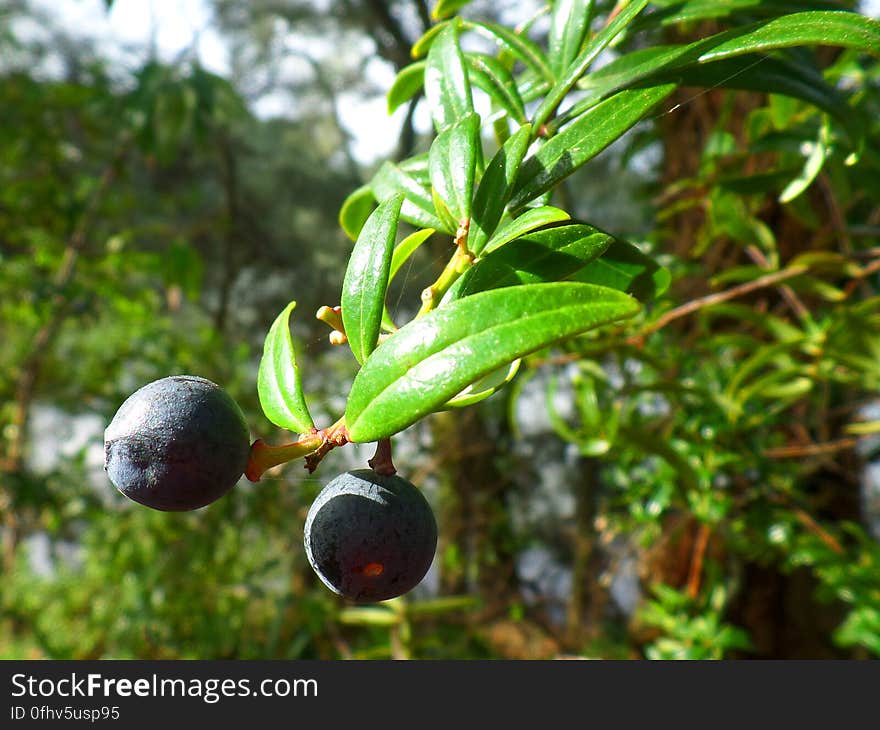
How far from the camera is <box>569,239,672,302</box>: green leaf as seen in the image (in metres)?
0.42

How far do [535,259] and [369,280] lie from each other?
81mm

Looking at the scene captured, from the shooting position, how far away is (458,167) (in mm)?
349

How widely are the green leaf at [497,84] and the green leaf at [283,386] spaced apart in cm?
20

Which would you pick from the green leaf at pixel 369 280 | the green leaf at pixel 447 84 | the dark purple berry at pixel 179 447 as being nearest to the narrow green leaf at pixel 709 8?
the green leaf at pixel 447 84

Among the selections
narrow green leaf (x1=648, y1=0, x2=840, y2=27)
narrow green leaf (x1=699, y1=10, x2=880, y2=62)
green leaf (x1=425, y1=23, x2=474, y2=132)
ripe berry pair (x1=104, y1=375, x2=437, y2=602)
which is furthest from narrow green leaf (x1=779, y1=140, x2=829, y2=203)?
ripe berry pair (x1=104, y1=375, x2=437, y2=602)

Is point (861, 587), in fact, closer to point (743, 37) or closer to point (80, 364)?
point (743, 37)

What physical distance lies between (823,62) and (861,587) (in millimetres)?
1106

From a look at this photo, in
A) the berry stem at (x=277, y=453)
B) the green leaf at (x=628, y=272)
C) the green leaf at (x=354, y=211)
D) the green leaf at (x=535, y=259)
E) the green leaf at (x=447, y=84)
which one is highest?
the green leaf at (x=354, y=211)

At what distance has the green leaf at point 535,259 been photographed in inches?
13.1

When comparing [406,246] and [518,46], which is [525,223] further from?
[518,46]

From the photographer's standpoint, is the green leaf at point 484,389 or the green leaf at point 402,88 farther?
the green leaf at point 402,88

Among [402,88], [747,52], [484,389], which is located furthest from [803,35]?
[402,88]

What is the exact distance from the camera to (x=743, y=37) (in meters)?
0.36

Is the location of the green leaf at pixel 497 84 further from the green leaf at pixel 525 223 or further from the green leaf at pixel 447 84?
the green leaf at pixel 525 223
